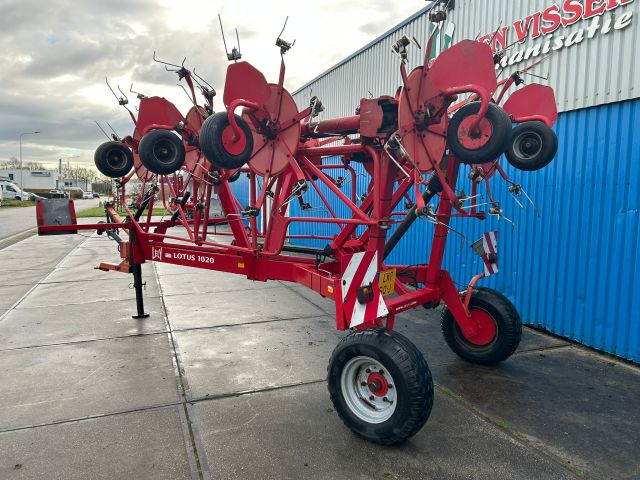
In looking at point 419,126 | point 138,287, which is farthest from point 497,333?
point 138,287

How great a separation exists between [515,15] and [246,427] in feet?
20.0

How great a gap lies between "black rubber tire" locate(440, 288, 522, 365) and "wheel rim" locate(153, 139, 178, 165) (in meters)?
3.45

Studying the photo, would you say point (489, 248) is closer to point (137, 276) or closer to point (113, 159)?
point (137, 276)

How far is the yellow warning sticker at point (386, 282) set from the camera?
3.48 metres

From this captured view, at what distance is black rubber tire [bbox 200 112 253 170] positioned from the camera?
364 centimetres

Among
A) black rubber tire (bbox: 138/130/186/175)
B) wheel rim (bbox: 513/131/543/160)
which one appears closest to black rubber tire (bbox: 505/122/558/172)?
wheel rim (bbox: 513/131/543/160)

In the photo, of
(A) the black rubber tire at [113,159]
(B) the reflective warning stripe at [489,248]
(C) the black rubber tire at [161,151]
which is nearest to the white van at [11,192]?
(A) the black rubber tire at [113,159]

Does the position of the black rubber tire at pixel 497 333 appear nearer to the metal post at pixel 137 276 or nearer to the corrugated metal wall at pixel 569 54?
the corrugated metal wall at pixel 569 54

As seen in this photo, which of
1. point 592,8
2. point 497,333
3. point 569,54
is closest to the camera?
point 497,333

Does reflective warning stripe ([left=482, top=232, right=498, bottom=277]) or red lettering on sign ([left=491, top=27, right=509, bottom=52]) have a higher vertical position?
red lettering on sign ([left=491, top=27, right=509, bottom=52])

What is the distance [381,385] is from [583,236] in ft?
11.5

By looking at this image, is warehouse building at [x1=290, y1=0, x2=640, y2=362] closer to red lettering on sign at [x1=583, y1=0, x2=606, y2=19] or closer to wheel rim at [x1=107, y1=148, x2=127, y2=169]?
red lettering on sign at [x1=583, y1=0, x2=606, y2=19]

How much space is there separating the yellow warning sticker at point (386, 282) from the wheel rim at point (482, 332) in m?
1.52

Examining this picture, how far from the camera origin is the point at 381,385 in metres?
3.31
